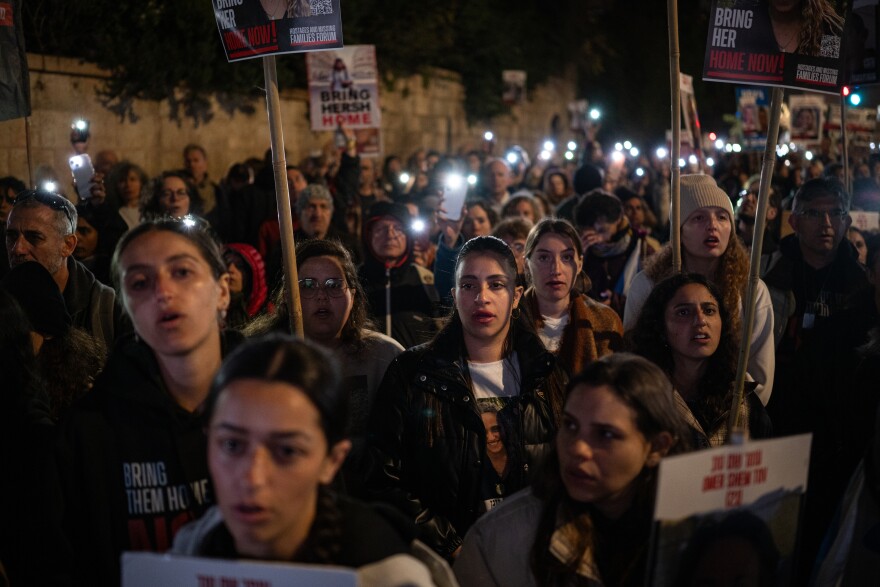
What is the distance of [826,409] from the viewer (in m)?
4.27

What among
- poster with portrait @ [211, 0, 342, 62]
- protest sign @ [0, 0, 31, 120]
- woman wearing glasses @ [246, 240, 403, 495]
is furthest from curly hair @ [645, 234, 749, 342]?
protest sign @ [0, 0, 31, 120]

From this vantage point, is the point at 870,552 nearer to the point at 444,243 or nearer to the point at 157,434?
the point at 157,434

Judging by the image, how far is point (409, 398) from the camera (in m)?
3.42

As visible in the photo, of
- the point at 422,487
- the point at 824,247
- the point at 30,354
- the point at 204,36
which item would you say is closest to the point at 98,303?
the point at 30,354

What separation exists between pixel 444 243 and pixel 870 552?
16.6 ft

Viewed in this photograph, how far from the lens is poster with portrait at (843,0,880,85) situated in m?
7.20

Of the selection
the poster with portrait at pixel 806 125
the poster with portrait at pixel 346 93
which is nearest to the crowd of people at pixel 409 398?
the poster with portrait at pixel 346 93

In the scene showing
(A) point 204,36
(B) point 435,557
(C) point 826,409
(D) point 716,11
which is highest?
(A) point 204,36

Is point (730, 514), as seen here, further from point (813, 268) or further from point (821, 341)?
point (813, 268)

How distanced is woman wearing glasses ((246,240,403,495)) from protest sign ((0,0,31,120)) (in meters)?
1.56

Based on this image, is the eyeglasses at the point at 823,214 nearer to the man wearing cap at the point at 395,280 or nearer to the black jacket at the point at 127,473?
the man wearing cap at the point at 395,280

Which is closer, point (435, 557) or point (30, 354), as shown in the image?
point (435, 557)

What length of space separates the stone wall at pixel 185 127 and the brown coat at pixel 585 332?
23.4 feet

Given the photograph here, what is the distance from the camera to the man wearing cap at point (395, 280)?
5.87 meters
